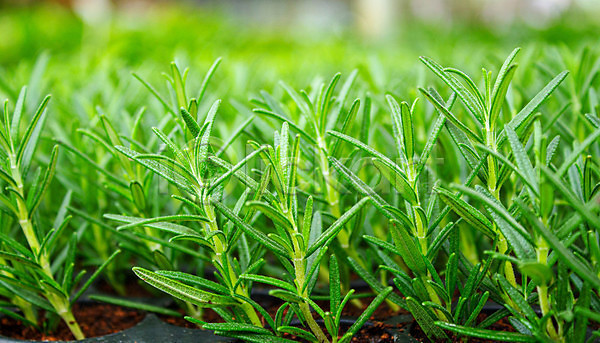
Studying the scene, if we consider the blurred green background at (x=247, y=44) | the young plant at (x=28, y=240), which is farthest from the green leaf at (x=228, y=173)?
the blurred green background at (x=247, y=44)

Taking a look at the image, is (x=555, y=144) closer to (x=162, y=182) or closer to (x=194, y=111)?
(x=194, y=111)

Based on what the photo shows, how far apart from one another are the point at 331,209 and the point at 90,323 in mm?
477

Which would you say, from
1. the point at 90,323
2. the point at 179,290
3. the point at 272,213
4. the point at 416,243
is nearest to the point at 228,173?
the point at 272,213

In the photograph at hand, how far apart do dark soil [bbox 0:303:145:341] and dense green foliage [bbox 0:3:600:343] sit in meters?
0.03

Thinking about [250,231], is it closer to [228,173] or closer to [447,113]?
[228,173]

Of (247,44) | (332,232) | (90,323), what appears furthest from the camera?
(247,44)

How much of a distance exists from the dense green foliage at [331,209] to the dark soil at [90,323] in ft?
0.10

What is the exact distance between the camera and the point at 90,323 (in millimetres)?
875

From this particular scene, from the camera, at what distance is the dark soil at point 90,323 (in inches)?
32.9

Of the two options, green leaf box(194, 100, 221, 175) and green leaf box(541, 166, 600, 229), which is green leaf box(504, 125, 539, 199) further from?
green leaf box(194, 100, 221, 175)

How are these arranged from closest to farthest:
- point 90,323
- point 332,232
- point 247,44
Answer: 1. point 332,232
2. point 90,323
3. point 247,44

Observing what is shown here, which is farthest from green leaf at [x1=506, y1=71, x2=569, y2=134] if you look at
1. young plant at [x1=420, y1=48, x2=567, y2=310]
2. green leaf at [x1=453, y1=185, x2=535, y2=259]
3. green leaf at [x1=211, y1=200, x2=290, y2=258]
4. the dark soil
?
the dark soil

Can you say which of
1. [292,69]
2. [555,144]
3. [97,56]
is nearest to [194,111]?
[555,144]

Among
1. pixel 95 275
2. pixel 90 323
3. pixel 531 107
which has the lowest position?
pixel 90 323
